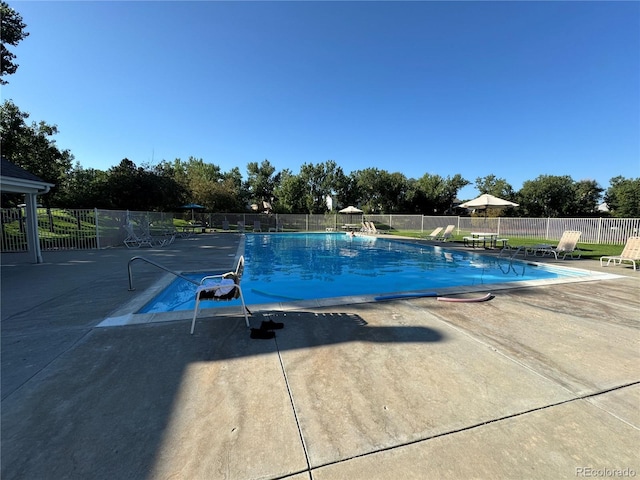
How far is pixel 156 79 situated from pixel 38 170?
9891 mm

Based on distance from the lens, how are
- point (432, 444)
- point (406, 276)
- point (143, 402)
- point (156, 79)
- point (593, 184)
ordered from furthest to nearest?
point (593, 184) → point (156, 79) → point (406, 276) → point (143, 402) → point (432, 444)

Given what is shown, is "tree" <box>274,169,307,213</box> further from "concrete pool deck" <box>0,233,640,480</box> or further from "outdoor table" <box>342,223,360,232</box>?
"concrete pool deck" <box>0,233,640,480</box>

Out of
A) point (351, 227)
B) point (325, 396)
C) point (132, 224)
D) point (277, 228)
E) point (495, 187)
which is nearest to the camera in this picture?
point (325, 396)

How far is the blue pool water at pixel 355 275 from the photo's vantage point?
21.4 ft

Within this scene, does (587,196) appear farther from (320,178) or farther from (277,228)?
(277,228)

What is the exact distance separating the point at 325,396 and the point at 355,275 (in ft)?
23.2

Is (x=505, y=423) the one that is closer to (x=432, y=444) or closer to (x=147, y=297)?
(x=432, y=444)

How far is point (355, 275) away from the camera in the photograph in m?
9.19

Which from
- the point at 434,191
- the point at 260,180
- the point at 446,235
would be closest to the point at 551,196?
the point at 434,191

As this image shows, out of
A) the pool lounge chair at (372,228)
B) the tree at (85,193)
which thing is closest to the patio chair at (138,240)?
the tree at (85,193)

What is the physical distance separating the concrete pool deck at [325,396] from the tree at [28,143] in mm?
17046

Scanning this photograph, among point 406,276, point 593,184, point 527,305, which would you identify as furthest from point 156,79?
point 593,184

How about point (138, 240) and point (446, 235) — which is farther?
point (446, 235)

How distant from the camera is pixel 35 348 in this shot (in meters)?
3.00
